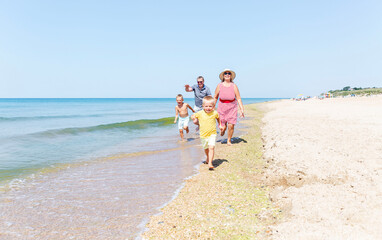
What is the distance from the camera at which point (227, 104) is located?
25.0ft

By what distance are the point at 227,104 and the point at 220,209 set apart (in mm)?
4791

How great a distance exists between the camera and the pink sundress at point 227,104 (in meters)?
7.49

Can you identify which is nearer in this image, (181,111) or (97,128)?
(181,111)

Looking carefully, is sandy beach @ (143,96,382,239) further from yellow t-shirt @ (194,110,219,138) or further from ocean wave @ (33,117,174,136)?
ocean wave @ (33,117,174,136)

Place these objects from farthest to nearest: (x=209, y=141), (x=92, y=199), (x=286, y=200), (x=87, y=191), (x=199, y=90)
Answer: (x=199, y=90)
(x=209, y=141)
(x=87, y=191)
(x=92, y=199)
(x=286, y=200)

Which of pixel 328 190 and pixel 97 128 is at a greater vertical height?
pixel 328 190

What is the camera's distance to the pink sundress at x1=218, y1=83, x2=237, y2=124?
295 inches

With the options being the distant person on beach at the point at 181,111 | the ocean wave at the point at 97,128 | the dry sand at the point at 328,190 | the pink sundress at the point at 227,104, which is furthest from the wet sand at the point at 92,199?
the ocean wave at the point at 97,128

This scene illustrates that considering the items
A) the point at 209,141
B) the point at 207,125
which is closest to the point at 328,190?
the point at 209,141

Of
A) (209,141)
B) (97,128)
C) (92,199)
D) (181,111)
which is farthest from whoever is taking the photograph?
(97,128)

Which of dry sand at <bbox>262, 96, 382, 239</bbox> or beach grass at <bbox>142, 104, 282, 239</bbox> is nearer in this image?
dry sand at <bbox>262, 96, 382, 239</bbox>

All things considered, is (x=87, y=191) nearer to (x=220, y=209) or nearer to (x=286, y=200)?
(x=220, y=209)

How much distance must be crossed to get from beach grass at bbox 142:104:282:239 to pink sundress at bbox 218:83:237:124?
268 cm

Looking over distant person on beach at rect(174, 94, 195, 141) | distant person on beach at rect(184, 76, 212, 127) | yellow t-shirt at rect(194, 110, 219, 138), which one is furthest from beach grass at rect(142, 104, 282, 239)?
distant person on beach at rect(174, 94, 195, 141)
